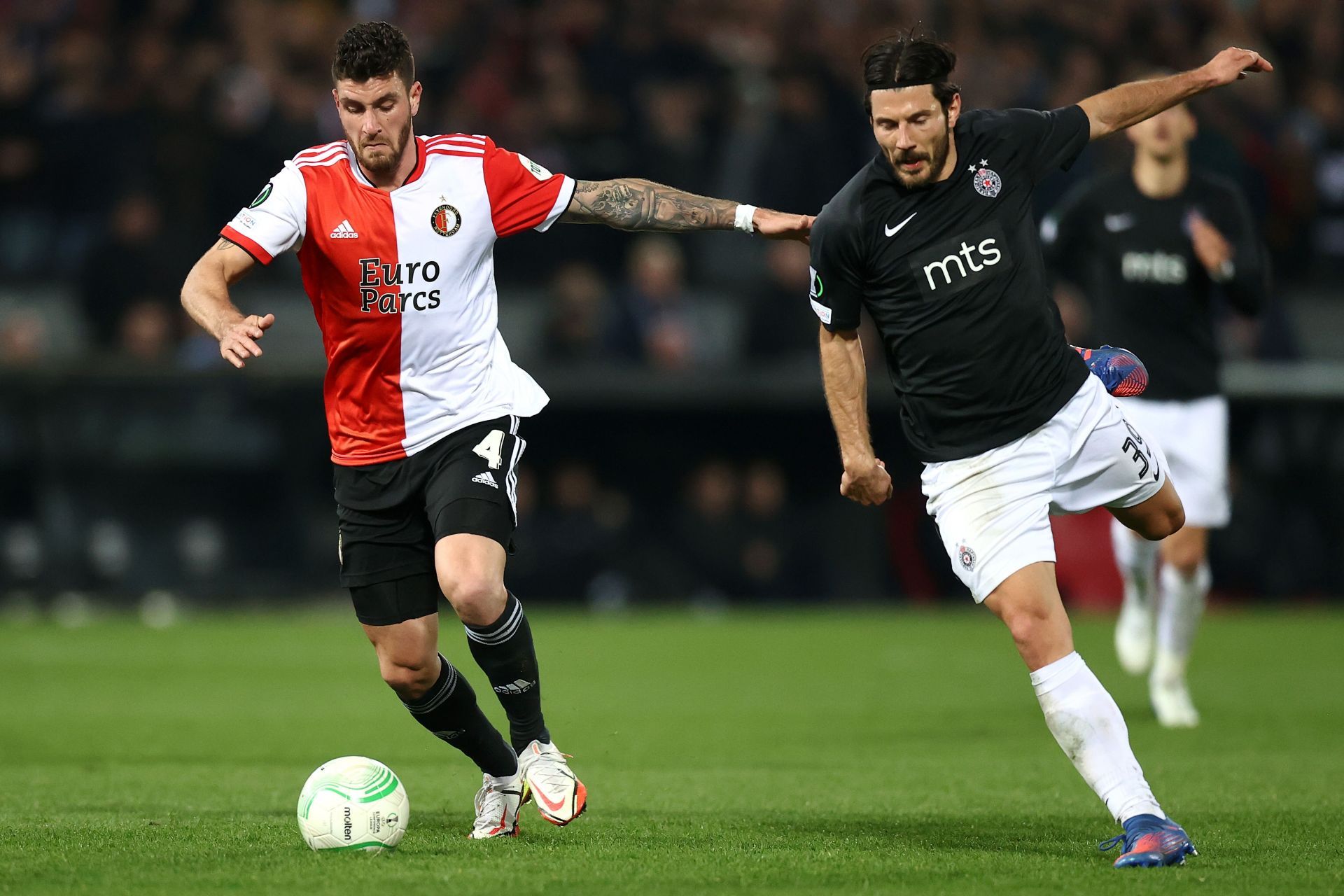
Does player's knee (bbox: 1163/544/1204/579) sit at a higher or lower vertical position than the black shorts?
lower

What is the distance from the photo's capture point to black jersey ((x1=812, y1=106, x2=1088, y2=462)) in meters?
5.86

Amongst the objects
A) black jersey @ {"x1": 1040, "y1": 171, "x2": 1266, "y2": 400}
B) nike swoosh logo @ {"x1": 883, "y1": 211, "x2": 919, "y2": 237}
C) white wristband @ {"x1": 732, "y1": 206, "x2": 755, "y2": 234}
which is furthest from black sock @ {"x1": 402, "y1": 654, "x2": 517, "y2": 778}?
black jersey @ {"x1": 1040, "y1": 171, "x2": 1266, "y2": 400}

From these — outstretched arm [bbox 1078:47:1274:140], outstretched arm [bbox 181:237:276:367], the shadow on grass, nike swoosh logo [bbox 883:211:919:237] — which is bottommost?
the shadow on grass

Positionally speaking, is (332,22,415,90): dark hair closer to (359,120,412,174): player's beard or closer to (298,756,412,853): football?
(359,120,412,174): player's beard

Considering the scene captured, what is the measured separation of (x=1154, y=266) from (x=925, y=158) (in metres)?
4.54

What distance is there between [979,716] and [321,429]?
812 centimetres

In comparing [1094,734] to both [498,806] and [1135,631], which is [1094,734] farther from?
[1135,631]

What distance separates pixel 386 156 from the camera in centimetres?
605

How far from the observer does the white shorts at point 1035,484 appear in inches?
227

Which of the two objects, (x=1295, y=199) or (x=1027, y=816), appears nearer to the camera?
(x=1027, y=816)

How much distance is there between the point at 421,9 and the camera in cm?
1839

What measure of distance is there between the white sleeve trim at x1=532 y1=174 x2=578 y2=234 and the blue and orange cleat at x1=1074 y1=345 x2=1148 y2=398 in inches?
76.1

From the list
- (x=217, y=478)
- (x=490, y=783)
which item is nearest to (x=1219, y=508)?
(x=490, y=783)

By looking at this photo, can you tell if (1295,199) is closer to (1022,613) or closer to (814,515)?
(814,515)
